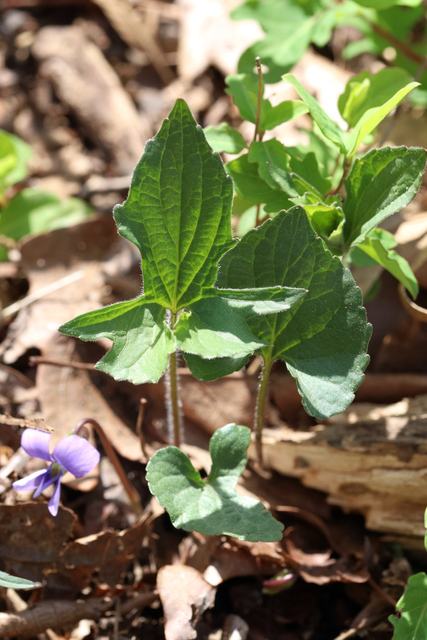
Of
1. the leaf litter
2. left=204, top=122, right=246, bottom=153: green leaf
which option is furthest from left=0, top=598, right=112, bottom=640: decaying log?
left=204, top=122, right=246, bottom=153: green leaf

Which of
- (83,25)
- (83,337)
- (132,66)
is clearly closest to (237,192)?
(83,337)

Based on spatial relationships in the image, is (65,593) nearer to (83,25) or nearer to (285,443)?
(285,443)

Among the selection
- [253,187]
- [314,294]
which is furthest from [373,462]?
[253,187]

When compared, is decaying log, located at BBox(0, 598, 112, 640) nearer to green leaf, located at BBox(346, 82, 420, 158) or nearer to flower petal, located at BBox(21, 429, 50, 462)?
flower petal, located at BBox(21, 429, 50, 462)

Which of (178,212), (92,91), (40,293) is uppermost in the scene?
(178,212)

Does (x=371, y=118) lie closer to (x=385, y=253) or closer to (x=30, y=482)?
(x=385, y=253)

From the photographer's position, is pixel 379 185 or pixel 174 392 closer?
pixel 379 185

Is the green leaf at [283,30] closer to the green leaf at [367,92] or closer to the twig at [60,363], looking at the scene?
the green leaf at [367,92]

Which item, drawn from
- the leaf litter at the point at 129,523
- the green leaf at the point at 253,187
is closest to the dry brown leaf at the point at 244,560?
the leaf litter at the point at 129,523
